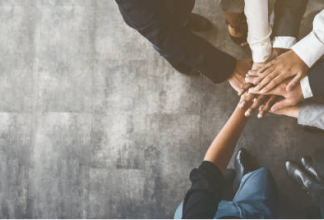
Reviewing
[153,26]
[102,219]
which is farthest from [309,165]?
[102,219]

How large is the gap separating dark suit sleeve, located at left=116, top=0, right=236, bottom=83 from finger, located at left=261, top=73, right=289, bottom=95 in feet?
0.85

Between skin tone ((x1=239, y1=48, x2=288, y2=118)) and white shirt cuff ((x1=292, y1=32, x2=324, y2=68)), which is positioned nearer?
white shirt cuff ((x1=292, y1=32, x2=324, y2=68))

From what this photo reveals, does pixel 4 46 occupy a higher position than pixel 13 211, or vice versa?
pixel 4 46

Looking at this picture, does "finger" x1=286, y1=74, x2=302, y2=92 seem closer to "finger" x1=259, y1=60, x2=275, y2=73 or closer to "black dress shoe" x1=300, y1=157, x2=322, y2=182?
"finger" x1=259, y1=60, x2=275, y2=73

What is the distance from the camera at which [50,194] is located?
2521 millimetres

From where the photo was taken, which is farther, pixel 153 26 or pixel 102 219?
pixel 102 219

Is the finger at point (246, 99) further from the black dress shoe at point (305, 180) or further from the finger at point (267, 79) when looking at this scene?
the black dress shoe at point (305, 180)

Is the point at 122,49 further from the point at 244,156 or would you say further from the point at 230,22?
the point at 244,156

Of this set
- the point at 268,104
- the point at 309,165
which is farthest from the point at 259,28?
the point at 309,165

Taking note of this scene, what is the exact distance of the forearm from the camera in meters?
1.56

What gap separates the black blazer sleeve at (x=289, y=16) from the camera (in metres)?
1.62

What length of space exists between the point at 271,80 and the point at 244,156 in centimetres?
89

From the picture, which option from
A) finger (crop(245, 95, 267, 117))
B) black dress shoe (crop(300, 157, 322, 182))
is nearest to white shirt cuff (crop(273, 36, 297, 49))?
finger (crop(245, 95, 267, 117))

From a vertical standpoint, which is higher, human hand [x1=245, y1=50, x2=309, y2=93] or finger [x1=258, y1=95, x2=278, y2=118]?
human hand [x1=245, y1=50, x2=309, y2=93]
